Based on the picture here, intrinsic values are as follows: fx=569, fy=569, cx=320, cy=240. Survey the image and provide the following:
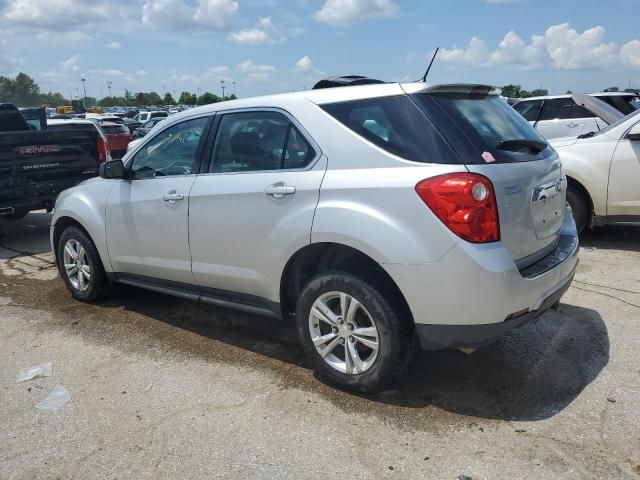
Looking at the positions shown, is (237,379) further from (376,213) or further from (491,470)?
(491,470)

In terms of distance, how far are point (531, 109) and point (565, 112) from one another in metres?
0.65

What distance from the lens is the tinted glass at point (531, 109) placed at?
11.5 m

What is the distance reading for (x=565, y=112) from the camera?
445 inches

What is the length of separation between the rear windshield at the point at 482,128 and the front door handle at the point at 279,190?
35.8 inches

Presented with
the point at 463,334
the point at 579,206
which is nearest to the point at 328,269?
the point at 463,334

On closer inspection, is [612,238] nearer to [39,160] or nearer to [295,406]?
[295,406]

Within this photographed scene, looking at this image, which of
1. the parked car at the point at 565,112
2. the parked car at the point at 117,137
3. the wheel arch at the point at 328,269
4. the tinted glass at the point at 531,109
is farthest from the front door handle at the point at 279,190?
the parked car at the point at 117,137

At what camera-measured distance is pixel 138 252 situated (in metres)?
4.62

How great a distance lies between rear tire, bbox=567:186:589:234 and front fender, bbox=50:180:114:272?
4.92 m

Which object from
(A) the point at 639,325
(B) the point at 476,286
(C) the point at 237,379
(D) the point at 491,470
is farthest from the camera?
(A) the point at 639,325

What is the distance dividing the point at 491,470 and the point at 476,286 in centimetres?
87

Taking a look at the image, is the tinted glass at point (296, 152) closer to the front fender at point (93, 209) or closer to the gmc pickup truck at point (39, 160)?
the front fender at point (93, 209)

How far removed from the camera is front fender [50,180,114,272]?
4883mm

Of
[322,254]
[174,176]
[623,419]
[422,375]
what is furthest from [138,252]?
[623,419]
